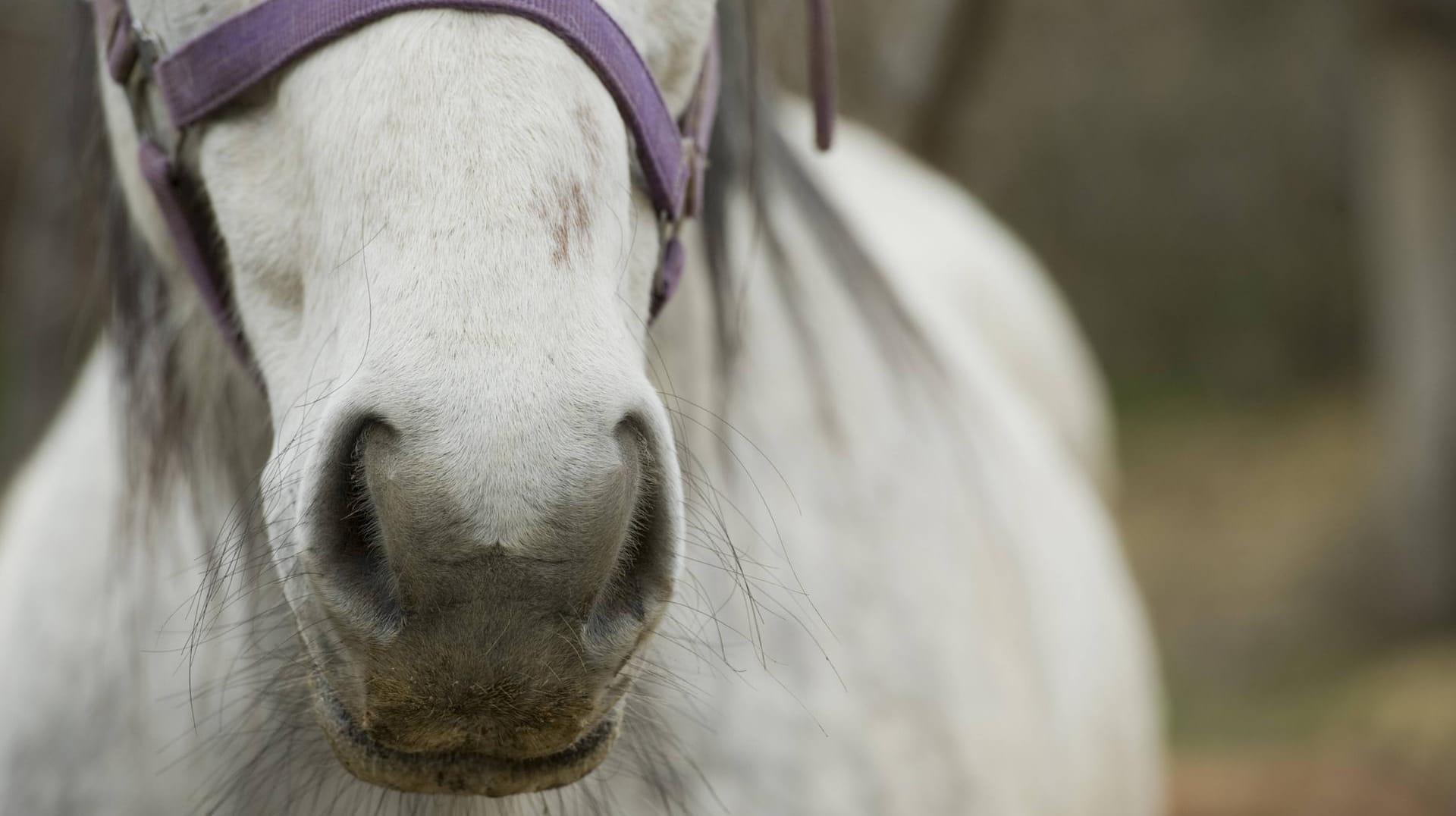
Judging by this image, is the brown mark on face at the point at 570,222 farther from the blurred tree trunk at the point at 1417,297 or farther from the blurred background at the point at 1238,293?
the blurred tree trunk at the point at 1417,297

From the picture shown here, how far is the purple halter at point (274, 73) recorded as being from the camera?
→ 98cm

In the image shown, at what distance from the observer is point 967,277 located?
2713 millimetres

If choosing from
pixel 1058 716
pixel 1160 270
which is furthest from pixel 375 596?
pixel 1160 270

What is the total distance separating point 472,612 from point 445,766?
0.48 ft

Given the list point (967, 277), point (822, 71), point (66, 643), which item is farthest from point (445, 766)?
point (967, 277)

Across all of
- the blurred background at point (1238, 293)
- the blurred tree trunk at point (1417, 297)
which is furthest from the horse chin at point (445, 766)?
the blurred tree trunk at point (1417, 297)

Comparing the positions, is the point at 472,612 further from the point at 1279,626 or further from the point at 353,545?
the point at 1279,626

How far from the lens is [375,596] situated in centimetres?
89

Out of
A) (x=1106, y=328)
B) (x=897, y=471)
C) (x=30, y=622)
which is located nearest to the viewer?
(x=30, y=622)

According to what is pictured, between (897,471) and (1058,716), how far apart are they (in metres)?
0.41

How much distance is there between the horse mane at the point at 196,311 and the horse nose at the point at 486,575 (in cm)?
41

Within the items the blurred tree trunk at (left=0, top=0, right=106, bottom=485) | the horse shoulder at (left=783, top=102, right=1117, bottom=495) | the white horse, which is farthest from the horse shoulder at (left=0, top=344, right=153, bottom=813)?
the horse shoulder at (left=783, top=102, right=1117, bottom=495)

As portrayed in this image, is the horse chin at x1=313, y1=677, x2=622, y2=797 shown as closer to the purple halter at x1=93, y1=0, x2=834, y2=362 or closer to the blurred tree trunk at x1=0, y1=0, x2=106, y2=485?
the purple halter at x1=93, y1=0, x2=834, y2=362

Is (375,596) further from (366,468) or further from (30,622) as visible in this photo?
(30,622)
